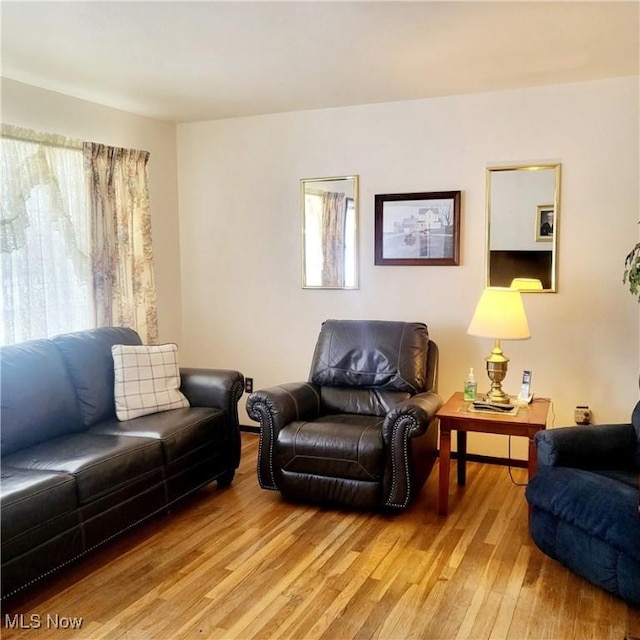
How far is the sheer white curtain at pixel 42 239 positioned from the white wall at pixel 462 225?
1.09 m

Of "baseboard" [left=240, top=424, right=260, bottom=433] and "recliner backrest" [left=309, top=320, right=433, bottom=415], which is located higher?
"recliner backrest" [left=309, top=320, right=433, bottom=415]

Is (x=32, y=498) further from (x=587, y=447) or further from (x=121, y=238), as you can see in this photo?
(x=587, y=447)

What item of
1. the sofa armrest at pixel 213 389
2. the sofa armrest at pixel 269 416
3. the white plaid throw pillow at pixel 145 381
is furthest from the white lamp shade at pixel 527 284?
the white plaid throw pillow at pixel 145 381

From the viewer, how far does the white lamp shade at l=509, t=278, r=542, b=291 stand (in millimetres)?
3715

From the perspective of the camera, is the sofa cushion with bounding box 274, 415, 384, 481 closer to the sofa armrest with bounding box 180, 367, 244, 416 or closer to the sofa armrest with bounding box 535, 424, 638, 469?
the sofa armrest with bounding box 180, 367, 244, 416

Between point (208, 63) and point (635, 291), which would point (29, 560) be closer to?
point (208, 63)

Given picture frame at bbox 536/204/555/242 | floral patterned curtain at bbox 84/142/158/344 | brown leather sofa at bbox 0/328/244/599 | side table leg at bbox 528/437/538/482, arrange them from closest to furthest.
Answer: brown leather sofa at bbox 0/328/244/599 < side table leg at bbox 528/437/538/482 < picture frame at bbox 536/204/555/242 < floral patterned curtain at bbox 84/142/158/344

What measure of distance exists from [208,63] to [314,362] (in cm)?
183

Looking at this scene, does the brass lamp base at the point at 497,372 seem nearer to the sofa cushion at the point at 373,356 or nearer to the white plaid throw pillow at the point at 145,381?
the sofa cushion at the point at 373,356

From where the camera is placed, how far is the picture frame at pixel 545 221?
3.65m

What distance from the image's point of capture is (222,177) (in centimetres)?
458

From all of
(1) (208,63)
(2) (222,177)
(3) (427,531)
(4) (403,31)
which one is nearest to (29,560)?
(3) (427,531)

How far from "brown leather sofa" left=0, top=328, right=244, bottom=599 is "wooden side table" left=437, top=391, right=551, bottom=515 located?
123cm

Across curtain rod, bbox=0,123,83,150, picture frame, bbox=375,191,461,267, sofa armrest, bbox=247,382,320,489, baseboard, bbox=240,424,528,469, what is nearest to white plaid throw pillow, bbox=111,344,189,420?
sofa armrest, bbox=247,382,320,489
